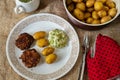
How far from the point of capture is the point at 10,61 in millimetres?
719

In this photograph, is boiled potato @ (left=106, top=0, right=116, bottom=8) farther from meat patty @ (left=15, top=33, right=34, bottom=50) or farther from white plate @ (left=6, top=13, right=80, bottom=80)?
meat patty @ (left=15, top=33, right=34, bottom=50)

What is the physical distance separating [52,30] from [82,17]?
0.31ft

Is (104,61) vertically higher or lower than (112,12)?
lower

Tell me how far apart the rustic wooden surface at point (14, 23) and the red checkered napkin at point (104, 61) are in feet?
0.17

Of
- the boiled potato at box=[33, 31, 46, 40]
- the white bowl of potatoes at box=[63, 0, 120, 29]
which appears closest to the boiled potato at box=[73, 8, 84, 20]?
the white bowl of potatoes at box=[63, 0, 120, 29]

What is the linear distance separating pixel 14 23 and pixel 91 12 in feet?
0.77

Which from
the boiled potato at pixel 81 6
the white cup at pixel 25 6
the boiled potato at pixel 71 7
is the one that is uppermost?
the white cup at pixel 25 6

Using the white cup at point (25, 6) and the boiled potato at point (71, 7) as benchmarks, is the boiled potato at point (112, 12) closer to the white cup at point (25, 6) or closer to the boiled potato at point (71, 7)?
the boiled potato at point (71, 7)

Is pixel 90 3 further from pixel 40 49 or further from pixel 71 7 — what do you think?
pixel 40 49

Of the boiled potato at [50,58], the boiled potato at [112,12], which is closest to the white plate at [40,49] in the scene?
the boiled potato at [50,58]

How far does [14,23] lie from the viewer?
0.78 metres

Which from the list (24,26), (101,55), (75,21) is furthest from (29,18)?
(101,55)

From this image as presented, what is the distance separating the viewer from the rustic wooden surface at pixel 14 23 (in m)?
0.72

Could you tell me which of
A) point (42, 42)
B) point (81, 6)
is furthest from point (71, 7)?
point (42, 42)
